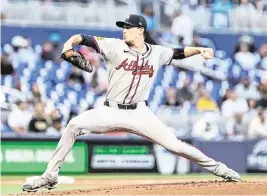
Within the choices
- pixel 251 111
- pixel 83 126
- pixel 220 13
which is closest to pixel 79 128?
pixel 83 126

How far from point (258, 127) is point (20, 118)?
17.7ft

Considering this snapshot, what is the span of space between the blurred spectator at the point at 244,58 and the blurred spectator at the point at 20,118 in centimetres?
666

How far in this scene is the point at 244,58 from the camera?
19.6 metres

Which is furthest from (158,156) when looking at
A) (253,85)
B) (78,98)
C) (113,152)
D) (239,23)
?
(239,23)

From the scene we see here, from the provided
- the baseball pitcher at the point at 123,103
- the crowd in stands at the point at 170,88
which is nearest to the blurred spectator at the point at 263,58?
the crowd in stands at the point at 170,88

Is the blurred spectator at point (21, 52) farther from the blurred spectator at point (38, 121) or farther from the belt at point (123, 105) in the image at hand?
the belt at point (123, 105)

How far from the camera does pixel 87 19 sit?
1845 centimetres

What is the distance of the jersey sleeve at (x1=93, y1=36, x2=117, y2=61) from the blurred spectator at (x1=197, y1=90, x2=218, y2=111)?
31.5 ft

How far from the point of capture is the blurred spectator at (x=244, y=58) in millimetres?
19547

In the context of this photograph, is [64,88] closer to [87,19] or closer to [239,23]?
[87,19]

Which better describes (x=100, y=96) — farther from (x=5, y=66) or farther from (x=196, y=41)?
(x=196, y=41)

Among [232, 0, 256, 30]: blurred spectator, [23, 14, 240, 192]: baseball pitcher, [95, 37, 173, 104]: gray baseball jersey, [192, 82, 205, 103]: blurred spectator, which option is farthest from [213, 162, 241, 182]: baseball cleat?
[232, 0, 256, 30]: blurred spectator

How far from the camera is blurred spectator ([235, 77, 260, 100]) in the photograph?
60.1 feet

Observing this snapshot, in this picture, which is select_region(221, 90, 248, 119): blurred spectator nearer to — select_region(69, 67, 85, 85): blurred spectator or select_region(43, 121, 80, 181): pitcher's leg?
select_region(69, 67, 85, 85): blurred spectator
